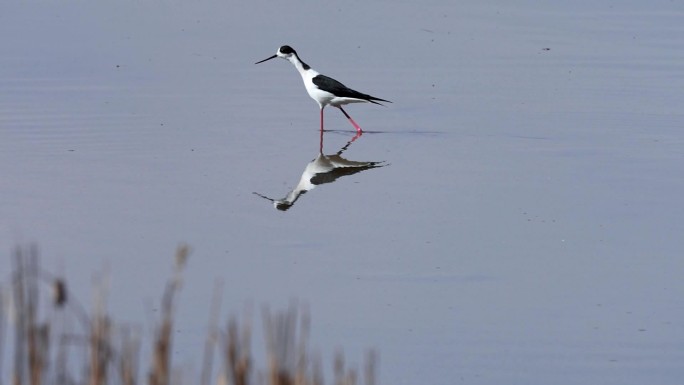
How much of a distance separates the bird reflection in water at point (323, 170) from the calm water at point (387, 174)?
0.04 metres

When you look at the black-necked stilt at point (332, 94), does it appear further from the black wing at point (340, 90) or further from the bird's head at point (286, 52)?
the bird's head at point (286, 52)

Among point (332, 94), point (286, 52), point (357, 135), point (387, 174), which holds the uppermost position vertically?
point (286, 52)

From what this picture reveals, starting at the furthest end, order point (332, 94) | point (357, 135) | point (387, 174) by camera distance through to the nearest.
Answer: point (332, 94), point (357, 135), point (387, 174)

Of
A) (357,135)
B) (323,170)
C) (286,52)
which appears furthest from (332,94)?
(323,170)

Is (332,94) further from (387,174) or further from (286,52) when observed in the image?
(387,174)

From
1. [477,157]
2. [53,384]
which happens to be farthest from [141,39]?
[53,384]

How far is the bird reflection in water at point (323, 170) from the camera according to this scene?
8.22m

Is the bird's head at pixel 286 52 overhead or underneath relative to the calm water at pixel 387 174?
overhead

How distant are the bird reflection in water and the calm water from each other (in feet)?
0.13

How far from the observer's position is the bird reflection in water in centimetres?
822

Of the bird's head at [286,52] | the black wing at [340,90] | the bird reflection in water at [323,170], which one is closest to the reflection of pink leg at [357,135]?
the black wing at [340,90]

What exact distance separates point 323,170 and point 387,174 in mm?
432

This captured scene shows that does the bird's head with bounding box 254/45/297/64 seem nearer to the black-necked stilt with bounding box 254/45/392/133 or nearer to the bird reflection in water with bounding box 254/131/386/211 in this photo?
the black-necked stilt with bounding box 254/45/392/133

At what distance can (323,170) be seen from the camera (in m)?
8.98
